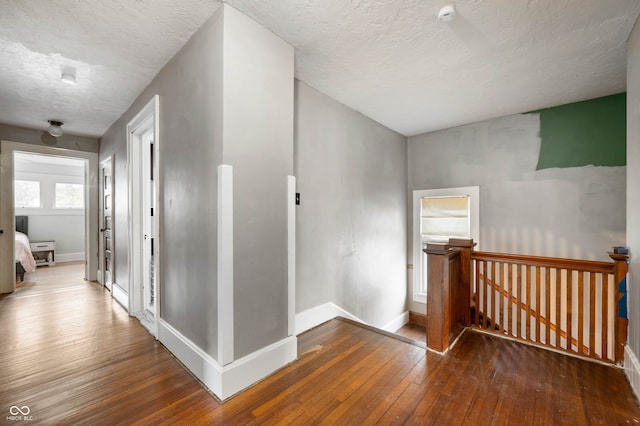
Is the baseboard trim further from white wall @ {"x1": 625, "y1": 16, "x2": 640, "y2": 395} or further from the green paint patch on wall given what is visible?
the green paint patch on wall

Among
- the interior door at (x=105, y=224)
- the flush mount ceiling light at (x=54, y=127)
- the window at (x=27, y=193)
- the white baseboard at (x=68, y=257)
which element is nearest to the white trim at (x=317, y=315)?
the interior door at (x=105, y=224)

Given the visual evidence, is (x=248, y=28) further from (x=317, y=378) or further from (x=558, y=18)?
(x=317, y=378)

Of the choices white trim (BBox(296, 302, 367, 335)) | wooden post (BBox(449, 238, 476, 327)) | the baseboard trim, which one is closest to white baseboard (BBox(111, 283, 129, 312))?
white trim (BBox(296, 302, 367, 335))

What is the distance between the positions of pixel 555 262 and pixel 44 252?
9287 millimetres

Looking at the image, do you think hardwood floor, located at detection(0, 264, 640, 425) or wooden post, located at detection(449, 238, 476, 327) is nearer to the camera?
hardwood floor, located at detection(0, 264, 640, 425)

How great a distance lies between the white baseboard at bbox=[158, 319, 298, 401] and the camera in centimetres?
172

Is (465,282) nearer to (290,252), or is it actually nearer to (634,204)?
(634,204)

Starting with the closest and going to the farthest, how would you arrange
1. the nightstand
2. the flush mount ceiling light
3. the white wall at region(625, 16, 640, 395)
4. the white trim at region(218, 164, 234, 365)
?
the white trim at region(218, 164, 234, 365)
the white wall at region(625, 16, 640, 395)
the flush mount ceiling light
the nightstand

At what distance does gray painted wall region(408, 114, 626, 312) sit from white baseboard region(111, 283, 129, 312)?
→ 4550 millimetres

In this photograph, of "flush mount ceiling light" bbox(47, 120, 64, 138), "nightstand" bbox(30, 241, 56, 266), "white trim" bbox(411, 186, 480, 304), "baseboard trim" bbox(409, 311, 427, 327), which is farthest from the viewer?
"nightstand" bbox(30, 241, 56, 266)

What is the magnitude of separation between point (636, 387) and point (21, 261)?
766 centimetres

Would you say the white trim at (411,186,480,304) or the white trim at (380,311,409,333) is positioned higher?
the white trim at (411,186,480,304)

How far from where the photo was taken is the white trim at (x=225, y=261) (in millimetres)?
1709

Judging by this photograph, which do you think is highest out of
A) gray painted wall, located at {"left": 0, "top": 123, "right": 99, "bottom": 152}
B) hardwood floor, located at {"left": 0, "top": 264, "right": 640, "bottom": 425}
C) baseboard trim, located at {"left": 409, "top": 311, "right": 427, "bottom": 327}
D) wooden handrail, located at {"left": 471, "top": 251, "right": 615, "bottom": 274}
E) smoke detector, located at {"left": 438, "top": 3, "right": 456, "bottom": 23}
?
smoke detector, located at {"left": 438, "top": 3, "right": 456, "bottom": 23}
